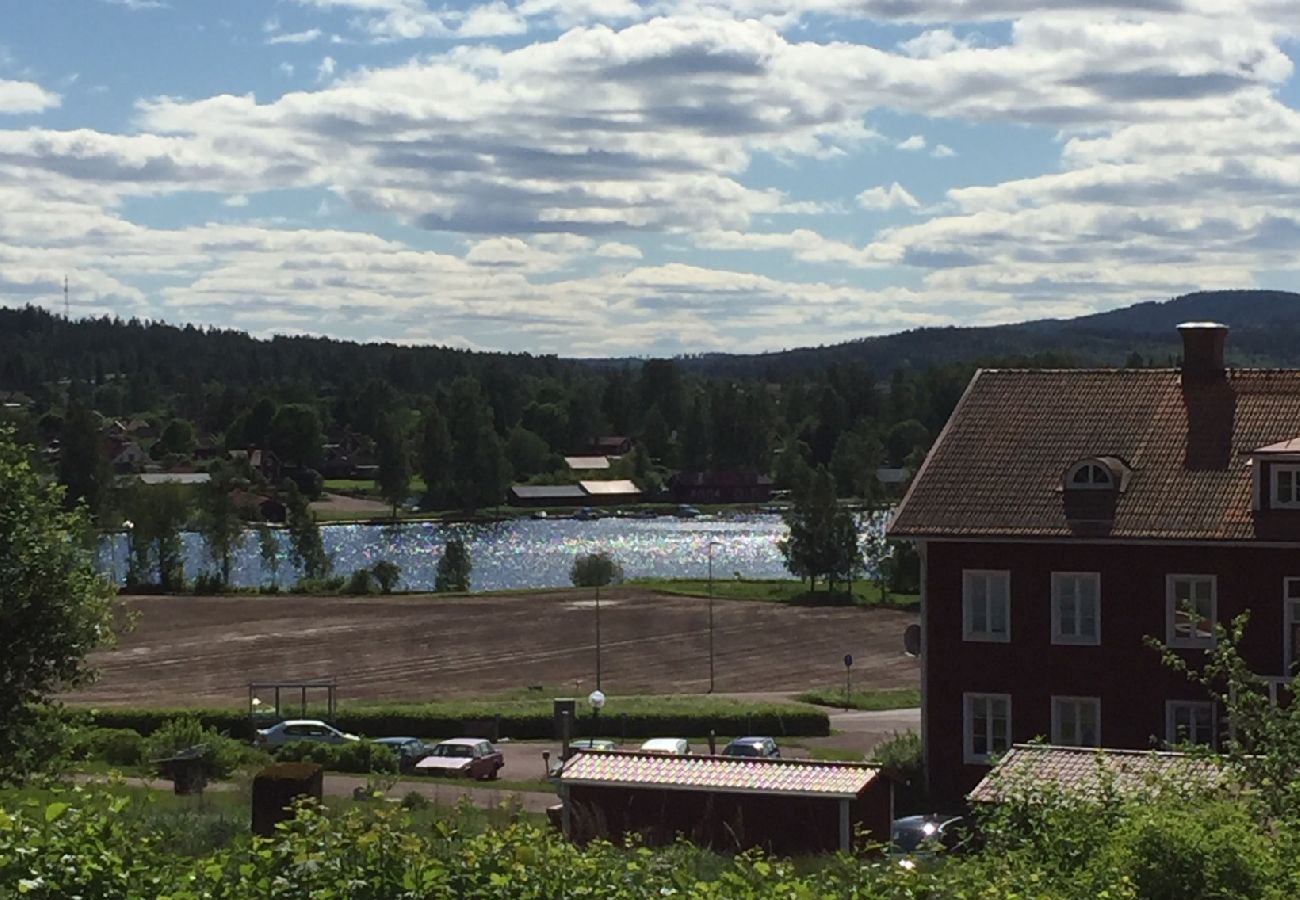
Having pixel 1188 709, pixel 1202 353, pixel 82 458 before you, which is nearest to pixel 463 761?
pixel 1188 709

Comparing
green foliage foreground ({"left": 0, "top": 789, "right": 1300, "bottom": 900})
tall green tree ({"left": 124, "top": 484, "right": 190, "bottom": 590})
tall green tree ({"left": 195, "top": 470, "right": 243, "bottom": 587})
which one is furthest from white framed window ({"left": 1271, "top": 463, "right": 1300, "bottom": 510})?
tall green tree ({"left": 195, "top": 470, "right": 243, "bottom": 587})

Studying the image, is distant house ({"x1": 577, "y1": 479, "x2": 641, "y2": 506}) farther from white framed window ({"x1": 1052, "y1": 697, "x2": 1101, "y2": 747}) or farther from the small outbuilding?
the small outbuilding

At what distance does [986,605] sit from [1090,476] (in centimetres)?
302

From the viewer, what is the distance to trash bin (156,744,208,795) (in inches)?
1307

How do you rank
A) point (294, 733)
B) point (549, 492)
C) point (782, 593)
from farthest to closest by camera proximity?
point (549, 492), point (782, 593), point (294, 733)

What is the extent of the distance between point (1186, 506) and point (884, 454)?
515ft

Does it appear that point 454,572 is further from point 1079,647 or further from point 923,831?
point 923,831

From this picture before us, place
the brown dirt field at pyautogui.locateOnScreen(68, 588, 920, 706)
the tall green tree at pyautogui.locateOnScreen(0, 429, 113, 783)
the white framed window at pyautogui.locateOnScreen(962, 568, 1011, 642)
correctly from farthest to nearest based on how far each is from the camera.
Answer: the brown dirt field at pyautogui.locateOnScreen(68, 588, 920, 706)
the white framed window at pyautogui.locateOnScreen(962, 568, 1011, 642)
the tall green tree at pyautogui.locateOnScreen(0, 429, 113, 783)

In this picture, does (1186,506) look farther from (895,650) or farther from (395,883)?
(895,650)

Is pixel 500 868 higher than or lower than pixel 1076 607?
higher

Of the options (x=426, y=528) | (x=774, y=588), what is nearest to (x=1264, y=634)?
(x=774, y=588)

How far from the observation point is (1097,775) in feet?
47.7

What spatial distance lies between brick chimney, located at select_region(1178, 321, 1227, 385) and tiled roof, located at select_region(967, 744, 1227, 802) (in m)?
16.1

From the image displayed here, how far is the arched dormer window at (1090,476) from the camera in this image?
112 feet
